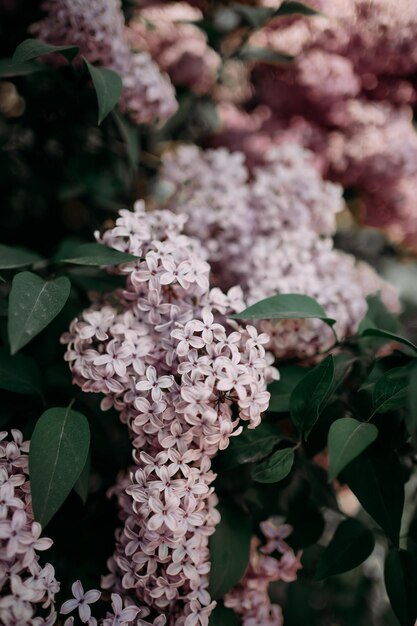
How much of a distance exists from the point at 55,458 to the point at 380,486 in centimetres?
28

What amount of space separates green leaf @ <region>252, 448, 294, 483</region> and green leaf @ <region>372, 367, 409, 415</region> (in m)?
0.09

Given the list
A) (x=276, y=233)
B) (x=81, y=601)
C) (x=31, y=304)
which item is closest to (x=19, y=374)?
(x=31, y=304)

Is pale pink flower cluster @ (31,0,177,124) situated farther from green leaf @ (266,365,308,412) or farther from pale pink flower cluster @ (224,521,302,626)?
pale pink flower cluster @ (224,521,302,626)

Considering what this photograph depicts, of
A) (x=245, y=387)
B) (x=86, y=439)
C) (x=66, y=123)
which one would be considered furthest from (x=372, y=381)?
(x=66, y=123)

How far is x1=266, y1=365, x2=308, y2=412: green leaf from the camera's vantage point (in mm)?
526

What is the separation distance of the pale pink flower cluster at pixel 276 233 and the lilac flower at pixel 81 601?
0.32 metres

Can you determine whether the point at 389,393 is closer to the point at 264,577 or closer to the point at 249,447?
the point at 249,447

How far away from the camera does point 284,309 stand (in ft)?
1.67

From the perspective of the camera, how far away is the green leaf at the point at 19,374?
0.50 meters

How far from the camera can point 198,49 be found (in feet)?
2.97

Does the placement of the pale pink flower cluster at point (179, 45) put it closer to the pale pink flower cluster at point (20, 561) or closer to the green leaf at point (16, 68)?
the green leaf at point (16, 68)

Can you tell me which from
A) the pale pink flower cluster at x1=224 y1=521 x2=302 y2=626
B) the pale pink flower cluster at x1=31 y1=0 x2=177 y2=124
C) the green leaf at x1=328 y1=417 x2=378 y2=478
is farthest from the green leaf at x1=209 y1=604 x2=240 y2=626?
the pale pink flower cluster at x1=31 y1=0 x2=177 y2=124

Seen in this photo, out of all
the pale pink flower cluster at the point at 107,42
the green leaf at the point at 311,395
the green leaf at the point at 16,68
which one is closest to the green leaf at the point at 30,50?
the green leaf at the point at 16,68

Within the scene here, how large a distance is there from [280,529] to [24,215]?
61 cm
